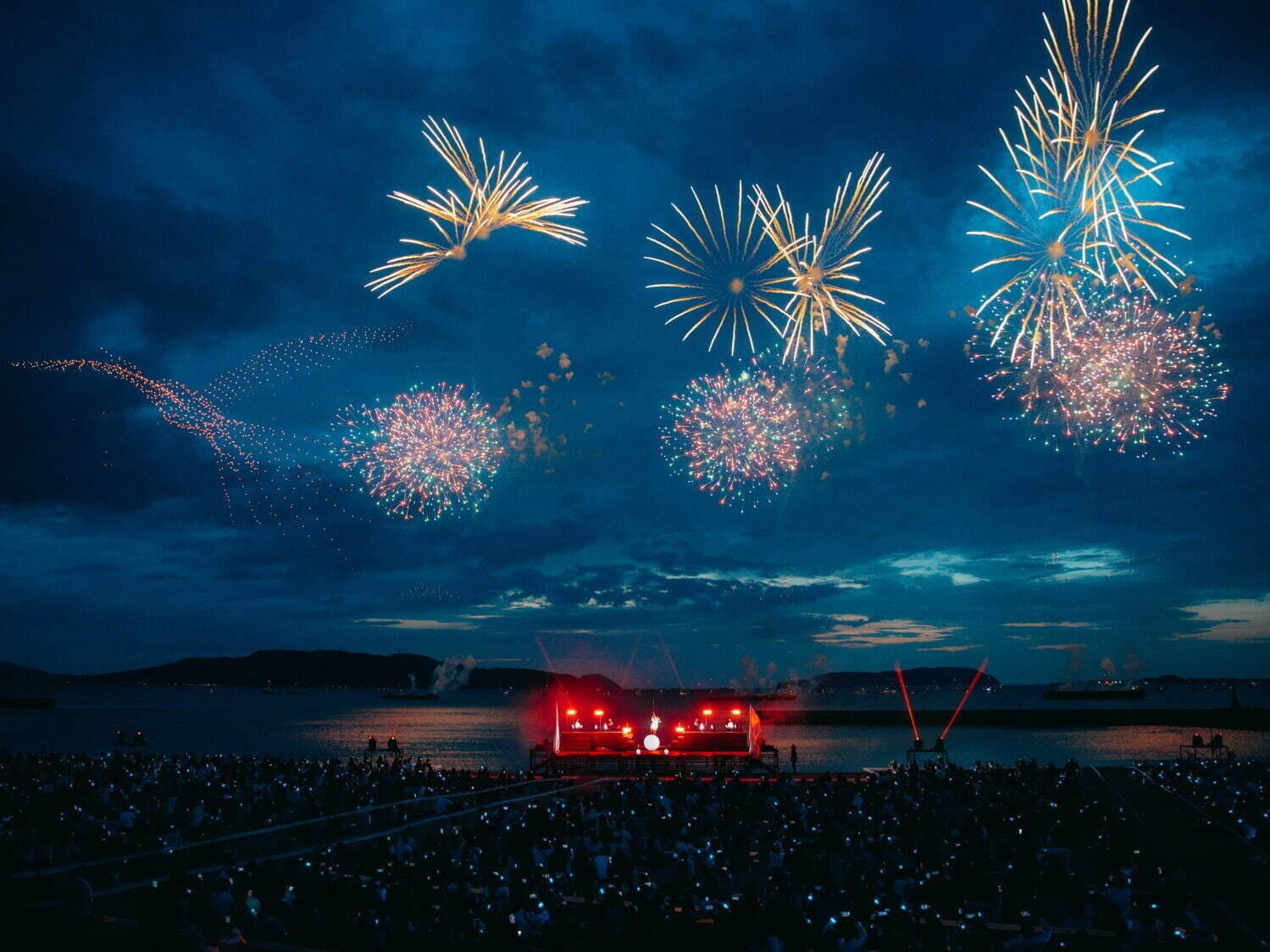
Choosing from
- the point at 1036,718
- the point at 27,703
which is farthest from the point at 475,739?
the point at 27,703

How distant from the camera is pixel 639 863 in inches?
590

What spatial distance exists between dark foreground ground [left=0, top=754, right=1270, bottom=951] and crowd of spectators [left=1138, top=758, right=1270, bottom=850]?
0.31 feet

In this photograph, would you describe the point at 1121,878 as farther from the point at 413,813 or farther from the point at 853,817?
the point at 413,813

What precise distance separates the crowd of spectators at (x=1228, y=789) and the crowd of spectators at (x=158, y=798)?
17.6 m

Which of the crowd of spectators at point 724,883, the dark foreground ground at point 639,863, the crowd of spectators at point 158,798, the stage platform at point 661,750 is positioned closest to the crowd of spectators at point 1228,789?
the dark foreground ground at point 639,863

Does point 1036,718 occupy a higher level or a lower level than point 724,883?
lower

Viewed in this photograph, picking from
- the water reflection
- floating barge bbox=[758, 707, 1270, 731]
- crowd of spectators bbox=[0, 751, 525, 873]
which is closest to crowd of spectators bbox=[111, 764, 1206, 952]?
crowd of spectators bbox=[0, 751, 525, 873]

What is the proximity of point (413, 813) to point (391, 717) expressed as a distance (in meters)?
131

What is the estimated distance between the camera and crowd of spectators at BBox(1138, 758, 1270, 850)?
18.7 m

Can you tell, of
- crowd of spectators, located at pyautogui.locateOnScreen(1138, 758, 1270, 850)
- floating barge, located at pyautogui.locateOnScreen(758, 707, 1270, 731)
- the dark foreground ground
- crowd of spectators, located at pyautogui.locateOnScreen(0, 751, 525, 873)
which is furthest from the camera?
floating barge, located at pyautogui.locateOnScreen(758, 707, 1270, 731)

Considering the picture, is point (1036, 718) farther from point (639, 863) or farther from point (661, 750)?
point (639, 863)

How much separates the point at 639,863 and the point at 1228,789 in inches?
598

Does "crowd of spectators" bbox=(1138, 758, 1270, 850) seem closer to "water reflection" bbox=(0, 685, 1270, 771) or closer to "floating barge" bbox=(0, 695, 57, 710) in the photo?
"water reflection" bbox=(0, 685, 1270, 771)

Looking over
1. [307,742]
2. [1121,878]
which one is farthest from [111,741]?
[1121,878]
